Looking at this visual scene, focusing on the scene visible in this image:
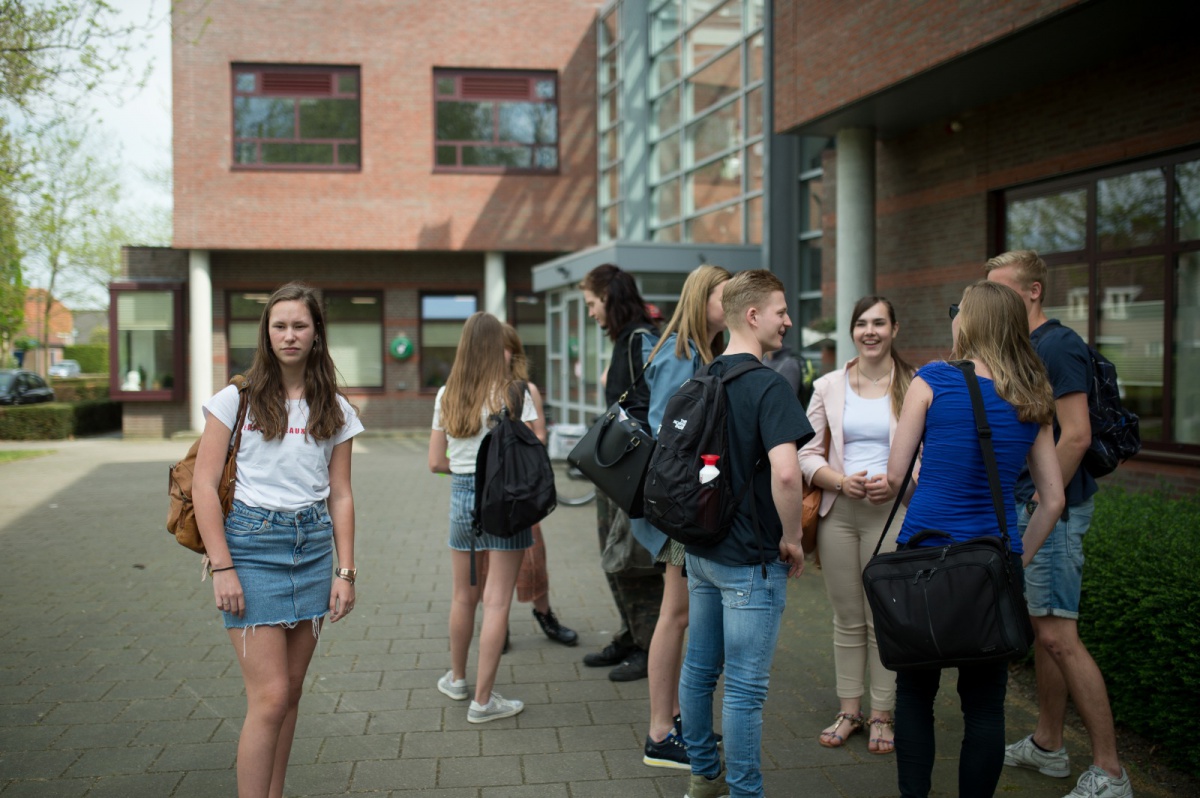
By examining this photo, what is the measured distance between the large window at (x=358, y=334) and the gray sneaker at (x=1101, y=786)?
22.4 meters

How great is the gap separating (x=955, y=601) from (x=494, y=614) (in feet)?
7.50

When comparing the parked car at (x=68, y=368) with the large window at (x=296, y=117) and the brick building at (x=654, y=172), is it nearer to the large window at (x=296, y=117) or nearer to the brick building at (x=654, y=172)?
the brick building at (x=654, y=172)

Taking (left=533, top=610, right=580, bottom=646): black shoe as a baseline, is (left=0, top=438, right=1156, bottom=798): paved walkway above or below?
below

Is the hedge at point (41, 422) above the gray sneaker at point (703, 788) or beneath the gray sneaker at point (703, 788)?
above

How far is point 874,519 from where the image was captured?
4348 millimetres

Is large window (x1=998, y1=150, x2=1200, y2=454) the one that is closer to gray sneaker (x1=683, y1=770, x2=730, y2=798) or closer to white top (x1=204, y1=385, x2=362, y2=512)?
gray sneaker (x1=683, y1=770, x2=730, y2=798)

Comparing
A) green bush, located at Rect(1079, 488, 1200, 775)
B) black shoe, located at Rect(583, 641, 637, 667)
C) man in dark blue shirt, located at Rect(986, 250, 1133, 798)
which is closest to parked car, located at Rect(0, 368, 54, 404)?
black shoe, located at Rect(583, 641, 637, 667)

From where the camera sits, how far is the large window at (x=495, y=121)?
912 inches

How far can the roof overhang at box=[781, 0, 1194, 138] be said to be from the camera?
23.9 feet

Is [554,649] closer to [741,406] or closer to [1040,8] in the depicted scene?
[741,406]

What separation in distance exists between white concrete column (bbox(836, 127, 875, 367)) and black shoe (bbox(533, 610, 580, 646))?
19.8ft

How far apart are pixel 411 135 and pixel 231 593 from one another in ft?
69.1

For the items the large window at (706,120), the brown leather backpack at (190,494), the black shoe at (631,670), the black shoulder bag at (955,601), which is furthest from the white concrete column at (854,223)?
the brown leather backpack at (190,494)

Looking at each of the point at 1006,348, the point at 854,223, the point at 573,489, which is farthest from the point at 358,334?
the point at 1006,348
